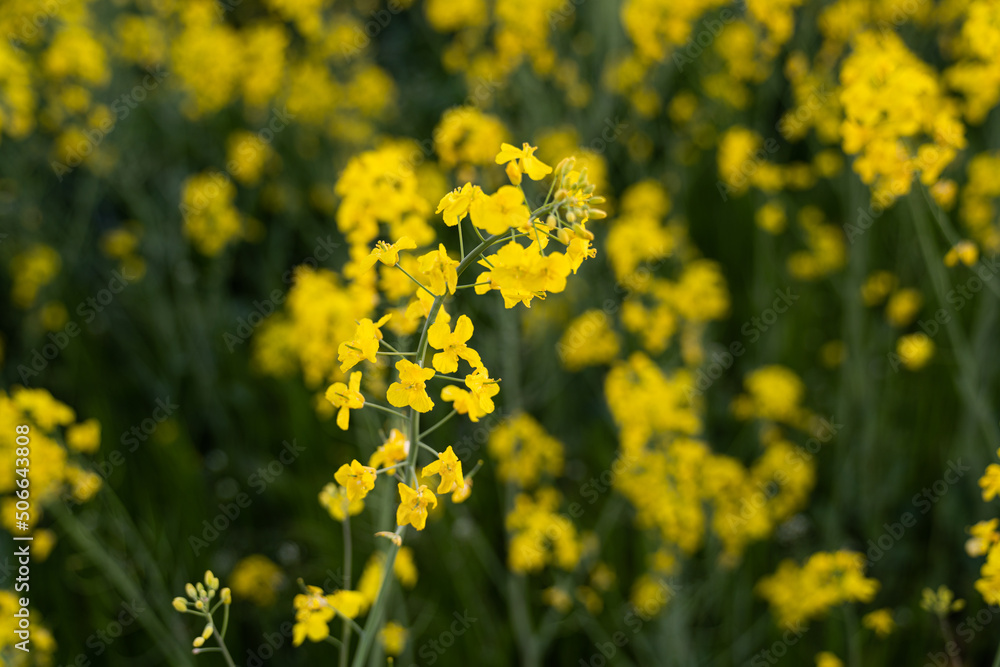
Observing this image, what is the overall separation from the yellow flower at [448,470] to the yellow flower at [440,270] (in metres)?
0.28

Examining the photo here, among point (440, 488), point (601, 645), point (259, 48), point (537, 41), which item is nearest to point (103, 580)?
point (601, 645)

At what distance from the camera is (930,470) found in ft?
11.9

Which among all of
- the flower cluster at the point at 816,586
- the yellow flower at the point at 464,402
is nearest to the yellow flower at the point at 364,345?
the yellow flower at the point at 464,402

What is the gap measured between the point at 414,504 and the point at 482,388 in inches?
8.8

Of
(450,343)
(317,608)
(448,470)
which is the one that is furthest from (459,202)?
(317,608)

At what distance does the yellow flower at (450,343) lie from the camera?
1.20m

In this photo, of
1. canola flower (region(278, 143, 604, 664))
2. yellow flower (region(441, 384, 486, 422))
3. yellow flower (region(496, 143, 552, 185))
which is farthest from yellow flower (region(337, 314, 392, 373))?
yellow flower (region(496, 143, 552, 185))

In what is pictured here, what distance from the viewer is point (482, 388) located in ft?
4.18

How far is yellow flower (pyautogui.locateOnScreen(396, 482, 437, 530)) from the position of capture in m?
1.23

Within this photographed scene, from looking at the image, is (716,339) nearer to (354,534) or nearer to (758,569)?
(758,569)

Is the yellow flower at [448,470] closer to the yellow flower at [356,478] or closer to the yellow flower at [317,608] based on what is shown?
the yellow flower at [356,478]

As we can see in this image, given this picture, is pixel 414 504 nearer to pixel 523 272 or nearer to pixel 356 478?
pixel 356 478

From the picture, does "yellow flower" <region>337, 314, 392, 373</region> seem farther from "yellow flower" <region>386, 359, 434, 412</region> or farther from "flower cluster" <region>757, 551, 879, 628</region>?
"flower cluster" <region>757, 551, 879, 628</region>

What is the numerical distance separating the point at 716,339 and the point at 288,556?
2648mm
